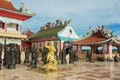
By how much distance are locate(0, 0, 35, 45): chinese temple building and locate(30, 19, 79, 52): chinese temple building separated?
6.65 meters

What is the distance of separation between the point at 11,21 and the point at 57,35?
28.4 ft

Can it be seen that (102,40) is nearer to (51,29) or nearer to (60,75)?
(51,29)

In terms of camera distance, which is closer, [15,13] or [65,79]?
[65,79]

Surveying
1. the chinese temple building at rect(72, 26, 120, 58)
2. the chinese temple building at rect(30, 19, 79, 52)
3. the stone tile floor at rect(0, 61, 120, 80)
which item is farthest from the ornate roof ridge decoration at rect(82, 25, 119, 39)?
the stone tile floor at rect(0, 61, 120, 80)

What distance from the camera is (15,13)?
1023 inches

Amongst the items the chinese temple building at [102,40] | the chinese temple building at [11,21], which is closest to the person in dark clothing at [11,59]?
the chinese temple building at [11,21]

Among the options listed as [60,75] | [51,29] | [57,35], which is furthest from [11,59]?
[51,29]

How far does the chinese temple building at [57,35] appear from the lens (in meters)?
31.9

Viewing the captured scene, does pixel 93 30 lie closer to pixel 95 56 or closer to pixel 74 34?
pixel 95 56

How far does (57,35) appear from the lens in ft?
104

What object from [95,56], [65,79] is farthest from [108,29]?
[65,79]

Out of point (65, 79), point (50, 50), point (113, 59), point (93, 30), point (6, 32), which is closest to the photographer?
point (65, 79)

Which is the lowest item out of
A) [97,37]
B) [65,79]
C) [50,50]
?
[65,79]

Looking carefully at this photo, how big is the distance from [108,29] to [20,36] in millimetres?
12423
